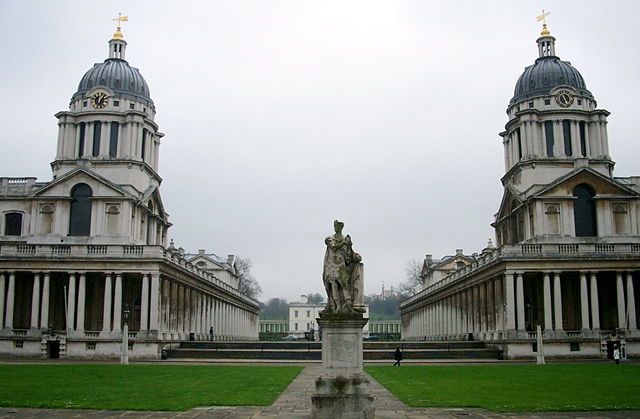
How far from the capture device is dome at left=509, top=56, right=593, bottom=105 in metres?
73.4

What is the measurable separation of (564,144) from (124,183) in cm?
4522

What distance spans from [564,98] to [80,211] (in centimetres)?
4982

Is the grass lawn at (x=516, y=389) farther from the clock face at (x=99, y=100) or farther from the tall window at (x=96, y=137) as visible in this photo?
the clock face at (x=99, y=100)

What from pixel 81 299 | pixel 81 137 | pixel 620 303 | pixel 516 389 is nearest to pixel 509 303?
pixel 620 303

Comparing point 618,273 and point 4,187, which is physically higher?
point 4,187

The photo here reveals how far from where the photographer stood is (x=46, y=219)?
66750 mm

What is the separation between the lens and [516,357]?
54750 millimetres

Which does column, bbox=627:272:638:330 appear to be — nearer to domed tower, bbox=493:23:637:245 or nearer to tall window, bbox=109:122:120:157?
domed tower, bbox=493:23:637:245

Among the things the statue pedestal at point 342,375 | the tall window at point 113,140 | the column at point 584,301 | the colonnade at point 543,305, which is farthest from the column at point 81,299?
the statue pedestal at point 342,375

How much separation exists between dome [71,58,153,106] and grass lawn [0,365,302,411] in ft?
144

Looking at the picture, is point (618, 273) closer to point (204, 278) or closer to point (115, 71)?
point (204, 278)

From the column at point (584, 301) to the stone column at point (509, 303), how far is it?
549 centimetres

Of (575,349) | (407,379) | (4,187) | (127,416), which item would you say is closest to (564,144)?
(575,349)

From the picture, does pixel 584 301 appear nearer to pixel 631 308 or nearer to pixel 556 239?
pixel 631 308
